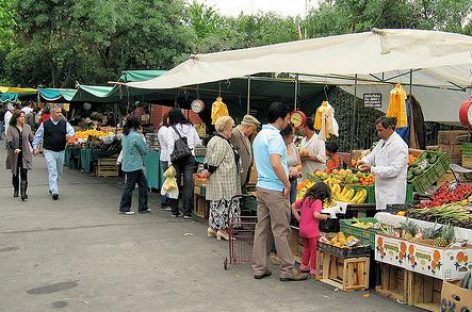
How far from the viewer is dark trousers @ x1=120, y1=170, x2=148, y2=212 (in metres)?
10.5

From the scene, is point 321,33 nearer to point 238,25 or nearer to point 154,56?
point 154,56

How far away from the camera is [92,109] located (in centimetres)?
2730

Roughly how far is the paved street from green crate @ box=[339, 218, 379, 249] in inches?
23.7

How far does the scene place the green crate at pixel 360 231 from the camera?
6254 millimetres

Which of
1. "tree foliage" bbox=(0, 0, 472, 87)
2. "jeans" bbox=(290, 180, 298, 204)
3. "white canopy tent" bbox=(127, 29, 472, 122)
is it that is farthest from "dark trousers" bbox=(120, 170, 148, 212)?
"tree foliage" bbox=(0, 0, 472, 87)

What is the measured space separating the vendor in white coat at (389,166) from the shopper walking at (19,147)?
7.60 metres

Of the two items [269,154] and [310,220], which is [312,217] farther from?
[269,154]

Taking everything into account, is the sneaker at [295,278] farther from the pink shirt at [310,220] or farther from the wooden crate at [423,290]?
the wooden crate at [423,290]

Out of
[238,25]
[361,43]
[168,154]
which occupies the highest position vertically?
[238,25]

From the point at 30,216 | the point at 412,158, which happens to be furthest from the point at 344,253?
the point at 30,216

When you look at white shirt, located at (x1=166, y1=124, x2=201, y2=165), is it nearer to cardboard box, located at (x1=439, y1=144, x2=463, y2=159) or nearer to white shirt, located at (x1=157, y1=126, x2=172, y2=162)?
white shirt, located at (x1=157, y1=126, x2=172, y2=162)

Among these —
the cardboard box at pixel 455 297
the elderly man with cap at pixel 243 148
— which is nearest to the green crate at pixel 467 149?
the elderly man with cap at pixel 243 148

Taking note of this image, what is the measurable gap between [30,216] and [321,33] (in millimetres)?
15642

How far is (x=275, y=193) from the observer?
250 inches
